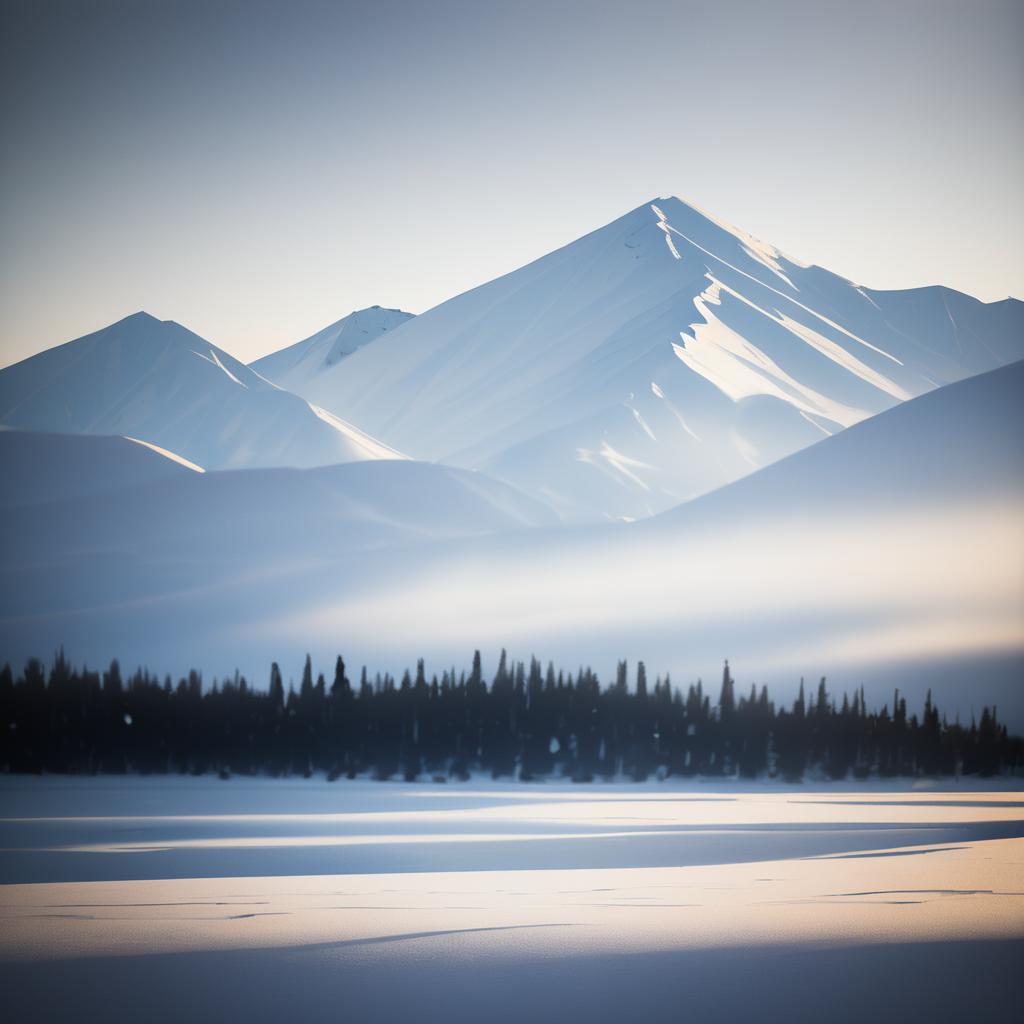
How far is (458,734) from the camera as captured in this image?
243 feet

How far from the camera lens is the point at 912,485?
145000mm

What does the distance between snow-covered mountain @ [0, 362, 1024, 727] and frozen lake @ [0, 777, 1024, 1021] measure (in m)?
61.5

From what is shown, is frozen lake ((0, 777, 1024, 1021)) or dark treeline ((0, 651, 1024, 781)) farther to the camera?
dark treeline ((0, 651, 1024, 781))

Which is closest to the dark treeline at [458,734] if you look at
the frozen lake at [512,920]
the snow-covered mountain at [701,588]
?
the snow-covered mountain at [701,588]

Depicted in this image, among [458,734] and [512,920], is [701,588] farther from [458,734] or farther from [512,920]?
[512,920]

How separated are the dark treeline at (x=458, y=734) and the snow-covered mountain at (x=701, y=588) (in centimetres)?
1852

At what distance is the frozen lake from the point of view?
17453mm

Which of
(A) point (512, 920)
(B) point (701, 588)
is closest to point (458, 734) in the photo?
(A) point (512, 920)

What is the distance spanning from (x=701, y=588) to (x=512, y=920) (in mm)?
123474

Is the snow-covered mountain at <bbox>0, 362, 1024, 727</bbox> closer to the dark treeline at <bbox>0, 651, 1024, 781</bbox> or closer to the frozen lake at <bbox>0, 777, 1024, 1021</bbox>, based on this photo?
the dark treeline at <bbox>0, 651, 1024, 781</bbox>

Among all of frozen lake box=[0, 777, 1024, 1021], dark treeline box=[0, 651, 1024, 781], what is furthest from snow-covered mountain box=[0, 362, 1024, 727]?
frozen lake box=[0, 777, 1024, 1021]

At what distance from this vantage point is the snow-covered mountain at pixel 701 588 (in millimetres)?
114688

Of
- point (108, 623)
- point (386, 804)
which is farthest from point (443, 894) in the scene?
point (108, 623)

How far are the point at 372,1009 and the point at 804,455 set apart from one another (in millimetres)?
159563
